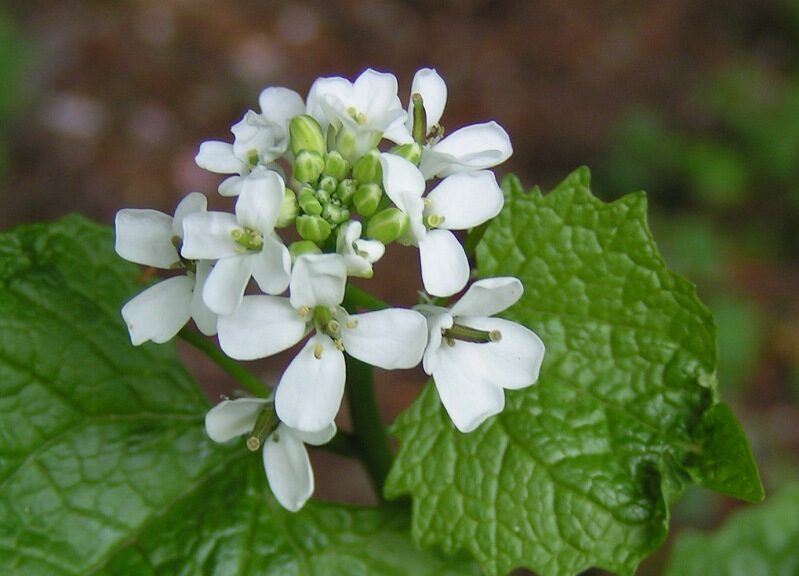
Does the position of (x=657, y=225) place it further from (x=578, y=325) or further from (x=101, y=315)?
(x=101, y=315)

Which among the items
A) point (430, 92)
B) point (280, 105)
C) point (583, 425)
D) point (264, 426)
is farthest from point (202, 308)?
point (583, 425)

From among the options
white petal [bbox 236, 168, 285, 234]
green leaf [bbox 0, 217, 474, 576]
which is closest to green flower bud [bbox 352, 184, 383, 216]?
white petal [bbox 236, 168, 285, 234]

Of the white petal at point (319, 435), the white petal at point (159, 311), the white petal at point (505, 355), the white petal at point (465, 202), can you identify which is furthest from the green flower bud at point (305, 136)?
the white petal at point (319, 435)

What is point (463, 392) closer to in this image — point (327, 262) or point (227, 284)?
point (327, 262)

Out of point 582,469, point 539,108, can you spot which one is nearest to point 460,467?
point 582,469

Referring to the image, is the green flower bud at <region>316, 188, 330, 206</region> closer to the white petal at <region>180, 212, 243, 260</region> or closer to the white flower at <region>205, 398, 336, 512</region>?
the white petal at <region>180, 212, 243, 260</region>

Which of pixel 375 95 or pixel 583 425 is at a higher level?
pixel 375 95
